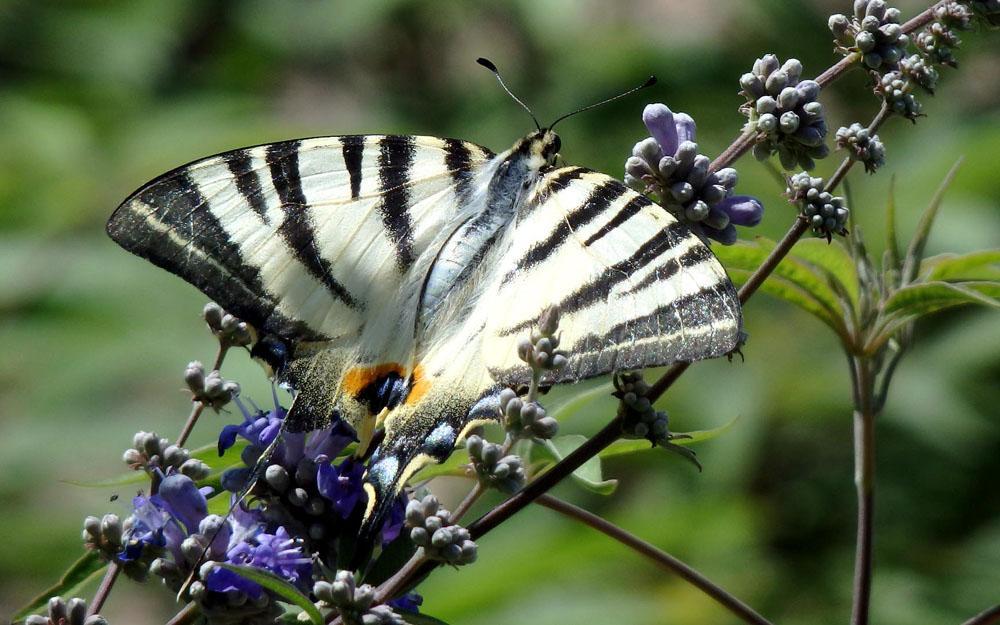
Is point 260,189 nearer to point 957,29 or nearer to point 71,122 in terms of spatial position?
point 957,29

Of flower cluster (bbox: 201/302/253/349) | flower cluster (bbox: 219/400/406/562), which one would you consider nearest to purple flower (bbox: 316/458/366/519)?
flower cluster (bbox: 219/400/406/562)

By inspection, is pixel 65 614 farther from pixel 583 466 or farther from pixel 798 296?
pixel 798 296

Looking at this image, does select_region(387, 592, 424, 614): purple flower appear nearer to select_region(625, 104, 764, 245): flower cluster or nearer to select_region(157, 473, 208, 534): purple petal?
Result: select_region(157, 473, 208, 534): purple petal

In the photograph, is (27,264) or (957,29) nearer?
(957,29)

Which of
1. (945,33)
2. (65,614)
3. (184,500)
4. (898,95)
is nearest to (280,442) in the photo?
(184,500)

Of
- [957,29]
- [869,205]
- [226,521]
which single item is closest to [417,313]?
[226,521]

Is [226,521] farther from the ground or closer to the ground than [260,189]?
closer to the ground
